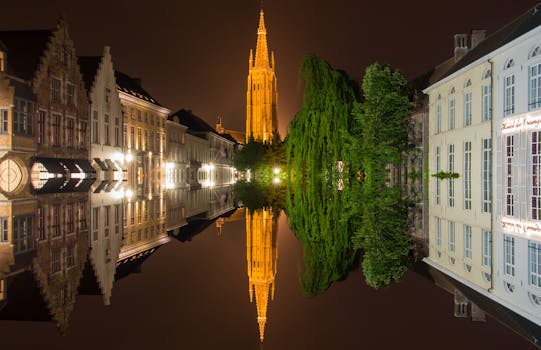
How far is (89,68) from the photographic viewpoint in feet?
163

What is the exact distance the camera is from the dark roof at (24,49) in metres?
37.0

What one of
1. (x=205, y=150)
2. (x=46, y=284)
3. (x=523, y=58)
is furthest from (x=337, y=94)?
(x=205, y=150)

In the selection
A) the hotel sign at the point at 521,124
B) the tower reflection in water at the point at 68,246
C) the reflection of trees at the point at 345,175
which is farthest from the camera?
Answer: the hotel sign at the point at 521,124

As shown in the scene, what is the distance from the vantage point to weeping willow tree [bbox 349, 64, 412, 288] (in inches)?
866

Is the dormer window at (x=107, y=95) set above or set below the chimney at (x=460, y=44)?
below

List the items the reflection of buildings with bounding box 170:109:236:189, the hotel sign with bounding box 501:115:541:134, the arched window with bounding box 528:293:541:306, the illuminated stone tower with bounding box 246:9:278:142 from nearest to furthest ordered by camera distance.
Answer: the arched window with bounding box 528:293:541:306 → the hotel sign with bounding box 501:115:541:134 → the reflection of buildings with bounding box 170:109:236:189 → the illuminated stone tower with bounding box 246:9:278:142

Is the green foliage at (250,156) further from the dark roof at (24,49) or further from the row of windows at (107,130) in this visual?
the dark roof at (24,49)

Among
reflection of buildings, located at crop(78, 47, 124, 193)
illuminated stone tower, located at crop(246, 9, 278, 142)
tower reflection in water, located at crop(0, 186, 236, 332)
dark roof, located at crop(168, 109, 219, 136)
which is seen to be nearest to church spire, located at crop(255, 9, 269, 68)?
illuminated stone tower, located at crop(246, 9, 278, 142)

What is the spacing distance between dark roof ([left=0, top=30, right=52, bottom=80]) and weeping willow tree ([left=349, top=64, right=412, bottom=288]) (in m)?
20.4

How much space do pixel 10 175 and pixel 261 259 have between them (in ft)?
73.5

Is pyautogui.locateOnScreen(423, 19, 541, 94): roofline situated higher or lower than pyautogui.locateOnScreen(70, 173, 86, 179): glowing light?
higher

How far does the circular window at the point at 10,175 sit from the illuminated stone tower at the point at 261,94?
9466cm

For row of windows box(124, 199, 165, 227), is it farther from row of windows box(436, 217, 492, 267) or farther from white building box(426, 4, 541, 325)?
white building box(426, 4, 541, 325)

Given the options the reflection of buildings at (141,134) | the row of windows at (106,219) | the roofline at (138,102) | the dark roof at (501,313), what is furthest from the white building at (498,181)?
the roofline at (138,102)
